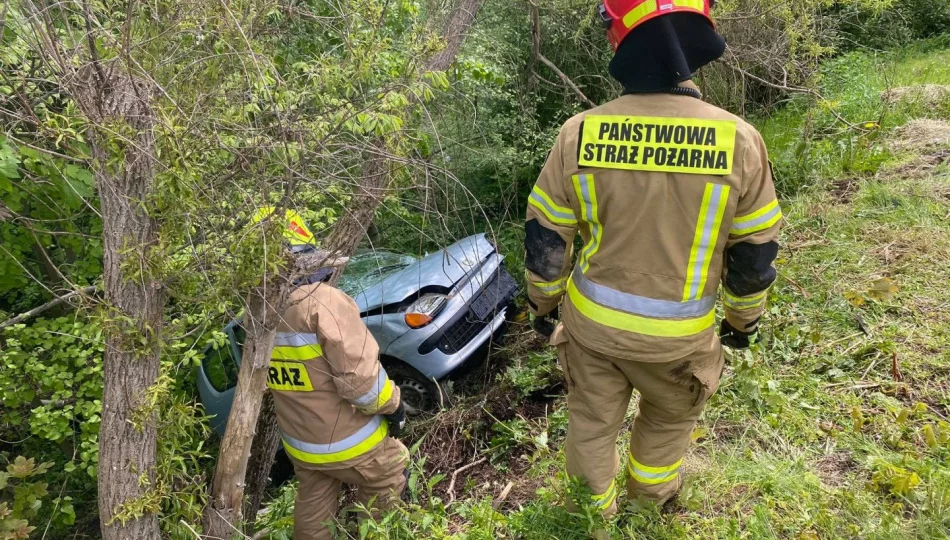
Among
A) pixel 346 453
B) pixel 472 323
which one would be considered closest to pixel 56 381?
pixel 346 453

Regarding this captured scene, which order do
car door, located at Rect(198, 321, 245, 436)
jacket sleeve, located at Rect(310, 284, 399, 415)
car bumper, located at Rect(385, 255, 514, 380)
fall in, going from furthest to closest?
car door, located at Rect(198, 321, 245, 436), car bumper, located at Rect(385, 255, 514, 380), jacket sleeve, located at Rect(310, 284, 399, 415)

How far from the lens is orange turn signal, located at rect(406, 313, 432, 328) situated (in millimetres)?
4270

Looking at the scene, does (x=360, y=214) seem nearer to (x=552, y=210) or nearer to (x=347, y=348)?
(x=347, y=348)

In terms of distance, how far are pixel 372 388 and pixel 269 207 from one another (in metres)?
1.12

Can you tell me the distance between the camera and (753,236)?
1987mm

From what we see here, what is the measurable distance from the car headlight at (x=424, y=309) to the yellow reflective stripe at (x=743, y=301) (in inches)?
95.5

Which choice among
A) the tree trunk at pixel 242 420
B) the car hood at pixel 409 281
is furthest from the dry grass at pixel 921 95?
the tree trunk at pixel 242 420

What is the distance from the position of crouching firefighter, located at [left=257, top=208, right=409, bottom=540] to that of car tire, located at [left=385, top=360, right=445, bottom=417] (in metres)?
1.21

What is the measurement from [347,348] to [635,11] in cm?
180

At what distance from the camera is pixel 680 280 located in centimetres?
205

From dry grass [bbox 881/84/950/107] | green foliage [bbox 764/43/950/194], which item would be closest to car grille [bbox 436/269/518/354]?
green foliage [bbox 764/43/950/194]

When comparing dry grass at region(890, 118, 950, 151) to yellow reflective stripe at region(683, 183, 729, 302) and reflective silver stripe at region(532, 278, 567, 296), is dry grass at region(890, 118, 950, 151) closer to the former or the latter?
yellow reflective stripe at region(683, 183, 729, 302)

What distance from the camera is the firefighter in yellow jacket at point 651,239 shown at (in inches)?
74.8

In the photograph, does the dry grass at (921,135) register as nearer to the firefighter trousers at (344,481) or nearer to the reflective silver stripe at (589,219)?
the reflective silver stripe at (589,219)
